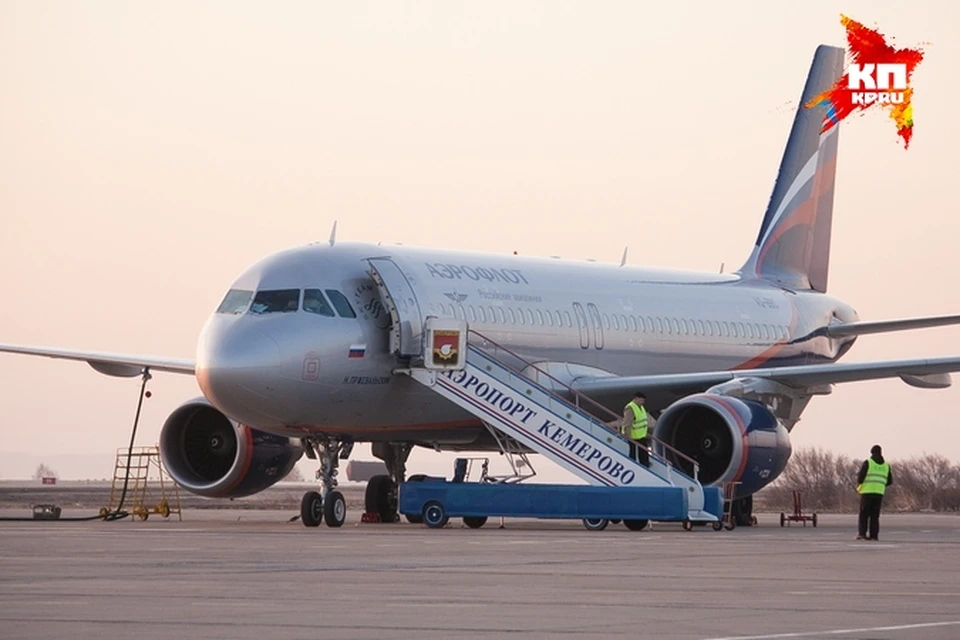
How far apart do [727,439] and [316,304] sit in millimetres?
6687

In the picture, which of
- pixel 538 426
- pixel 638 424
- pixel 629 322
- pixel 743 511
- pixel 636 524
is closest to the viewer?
pixel 636 524

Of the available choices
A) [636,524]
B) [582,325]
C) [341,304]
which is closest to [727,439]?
[636,524]

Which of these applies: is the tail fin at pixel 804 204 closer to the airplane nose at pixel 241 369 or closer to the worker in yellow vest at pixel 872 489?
the worker in yellow vest at pixel 872 489

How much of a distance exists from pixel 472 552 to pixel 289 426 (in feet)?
27.2

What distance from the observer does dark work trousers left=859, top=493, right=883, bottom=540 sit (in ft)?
76.9

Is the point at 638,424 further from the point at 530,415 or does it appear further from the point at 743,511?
the point at 743,511

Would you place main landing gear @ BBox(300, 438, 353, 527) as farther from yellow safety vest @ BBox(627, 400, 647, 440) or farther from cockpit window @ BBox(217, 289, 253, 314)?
yellow safety vest @ BBox(627, 400, 647, 440)

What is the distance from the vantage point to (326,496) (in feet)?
85.3

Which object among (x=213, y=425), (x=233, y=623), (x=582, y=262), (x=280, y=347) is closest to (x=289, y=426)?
(x=280, y=347)

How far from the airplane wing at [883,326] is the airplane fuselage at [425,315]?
5.46 ft

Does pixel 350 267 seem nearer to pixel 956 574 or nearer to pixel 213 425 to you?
pixel 213 425

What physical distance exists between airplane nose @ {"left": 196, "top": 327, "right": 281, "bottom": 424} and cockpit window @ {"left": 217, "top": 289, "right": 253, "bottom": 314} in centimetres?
54

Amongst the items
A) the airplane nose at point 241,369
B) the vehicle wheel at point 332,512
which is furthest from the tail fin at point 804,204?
the airplane nose at point 241,369

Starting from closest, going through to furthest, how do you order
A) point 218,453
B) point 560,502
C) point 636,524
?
point 560,502, point 636,524, point 218,453
